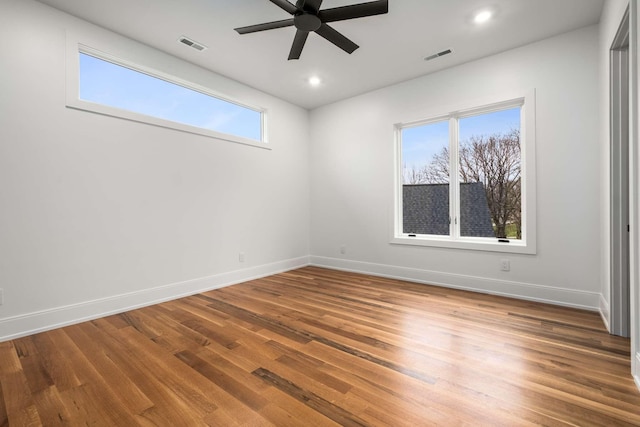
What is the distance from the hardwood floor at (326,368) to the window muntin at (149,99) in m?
2.10

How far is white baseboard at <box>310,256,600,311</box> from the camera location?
298 centimetres

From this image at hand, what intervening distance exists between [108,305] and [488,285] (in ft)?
13.6

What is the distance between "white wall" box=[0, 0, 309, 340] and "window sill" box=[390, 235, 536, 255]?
7.43 feet

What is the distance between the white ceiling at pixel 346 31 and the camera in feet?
8.59

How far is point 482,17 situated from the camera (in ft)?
9.12

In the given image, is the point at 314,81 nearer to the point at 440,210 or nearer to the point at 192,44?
the point at 192,44

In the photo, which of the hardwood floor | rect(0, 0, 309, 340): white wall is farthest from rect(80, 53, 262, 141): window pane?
the hardwood floor

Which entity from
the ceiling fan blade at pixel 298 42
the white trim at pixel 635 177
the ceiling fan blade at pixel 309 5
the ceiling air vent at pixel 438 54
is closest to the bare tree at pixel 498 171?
the ceiling air vent at pixel 438 54

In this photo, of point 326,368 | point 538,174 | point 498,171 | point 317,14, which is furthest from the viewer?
point 498,171

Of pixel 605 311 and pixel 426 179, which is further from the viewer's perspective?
pixel 426 179

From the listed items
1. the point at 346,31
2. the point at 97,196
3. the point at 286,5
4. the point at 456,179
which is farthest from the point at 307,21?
the point at 456,179

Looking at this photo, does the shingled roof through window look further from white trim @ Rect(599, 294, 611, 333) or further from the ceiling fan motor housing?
the ceiling fan motor housing

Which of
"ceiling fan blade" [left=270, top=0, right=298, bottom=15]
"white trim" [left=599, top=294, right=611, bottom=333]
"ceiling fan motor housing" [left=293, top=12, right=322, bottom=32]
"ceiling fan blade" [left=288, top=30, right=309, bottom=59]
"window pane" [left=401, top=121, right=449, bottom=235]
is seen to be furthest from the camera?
"window pane" [left=401, top=121, right=449, bottom=235]

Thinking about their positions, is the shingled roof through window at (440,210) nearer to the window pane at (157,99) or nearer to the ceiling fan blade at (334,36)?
the ceiling fan blade at (334,36)
